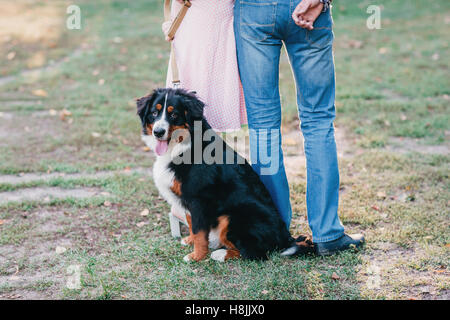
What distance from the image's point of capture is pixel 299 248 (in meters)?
3.33

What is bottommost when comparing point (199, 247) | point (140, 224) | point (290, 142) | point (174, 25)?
point (140, 224)

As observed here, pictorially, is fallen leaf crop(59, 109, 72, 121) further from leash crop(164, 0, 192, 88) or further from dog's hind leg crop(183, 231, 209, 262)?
dog's hind leg crop(183, 231, 209, 262)

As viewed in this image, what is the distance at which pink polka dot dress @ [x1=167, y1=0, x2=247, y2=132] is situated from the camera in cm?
327

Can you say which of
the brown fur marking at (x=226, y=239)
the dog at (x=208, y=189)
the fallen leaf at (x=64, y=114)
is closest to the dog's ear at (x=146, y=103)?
the dog at (x=208, y=189)

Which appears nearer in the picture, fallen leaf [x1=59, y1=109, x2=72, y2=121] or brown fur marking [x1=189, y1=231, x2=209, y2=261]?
brown fur marking [x1=189, y1=231, x2=209, y2=261]

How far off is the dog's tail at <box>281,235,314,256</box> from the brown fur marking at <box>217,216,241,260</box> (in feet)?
1.16

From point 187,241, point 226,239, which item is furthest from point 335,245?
point 187,241

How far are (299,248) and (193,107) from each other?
1.28 m

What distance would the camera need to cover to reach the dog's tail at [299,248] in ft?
10.9

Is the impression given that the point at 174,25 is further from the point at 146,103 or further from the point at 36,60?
the point at 36,60

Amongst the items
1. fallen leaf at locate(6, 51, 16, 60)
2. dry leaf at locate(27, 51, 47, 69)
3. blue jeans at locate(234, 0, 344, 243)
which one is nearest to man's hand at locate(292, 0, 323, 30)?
blue jeans at locate(234, 0, 344, 243)
